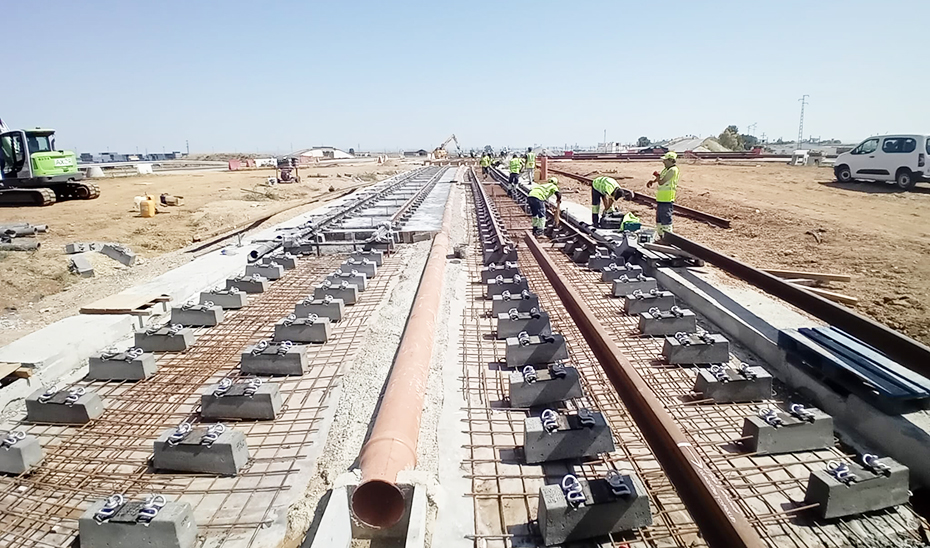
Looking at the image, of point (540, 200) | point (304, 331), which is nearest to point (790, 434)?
point (304, 331)

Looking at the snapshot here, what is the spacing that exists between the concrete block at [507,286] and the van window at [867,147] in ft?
57.4

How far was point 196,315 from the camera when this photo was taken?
5668mm

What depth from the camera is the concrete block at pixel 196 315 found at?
18.5ft

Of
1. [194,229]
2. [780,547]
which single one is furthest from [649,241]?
[194,229]

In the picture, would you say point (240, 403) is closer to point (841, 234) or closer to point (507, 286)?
point (507, 286)

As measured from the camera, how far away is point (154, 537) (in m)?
2.55

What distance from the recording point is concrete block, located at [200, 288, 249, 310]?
6203mm

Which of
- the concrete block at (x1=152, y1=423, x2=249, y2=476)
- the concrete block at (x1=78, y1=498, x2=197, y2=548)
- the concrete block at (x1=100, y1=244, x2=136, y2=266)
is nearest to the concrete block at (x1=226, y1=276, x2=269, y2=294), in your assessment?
the concrete block at (x1=152, y1=423, x2=249, y2=476)

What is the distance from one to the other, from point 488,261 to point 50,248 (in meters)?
9.58

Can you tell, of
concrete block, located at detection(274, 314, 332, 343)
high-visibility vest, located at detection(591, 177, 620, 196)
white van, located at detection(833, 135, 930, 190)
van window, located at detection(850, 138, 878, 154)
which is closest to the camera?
concrete block, located at detection(274, 314, 332, 343)

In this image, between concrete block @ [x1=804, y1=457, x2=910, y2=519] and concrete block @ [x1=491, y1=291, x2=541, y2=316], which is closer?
concrete block @ [x1=804, y1=457, x2=910, y2=519]

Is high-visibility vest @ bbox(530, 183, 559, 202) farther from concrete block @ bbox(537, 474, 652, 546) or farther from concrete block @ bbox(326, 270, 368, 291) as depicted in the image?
concrete block @ bbox(537, 474, 652, 546)

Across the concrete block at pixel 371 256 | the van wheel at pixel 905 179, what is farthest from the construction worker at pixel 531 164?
the concrete block at pixel 371 256

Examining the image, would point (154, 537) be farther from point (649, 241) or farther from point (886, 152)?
point (886, 152)
